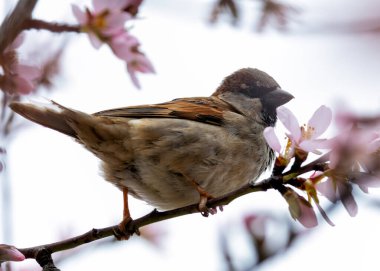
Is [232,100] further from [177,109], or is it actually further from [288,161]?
[288,161]

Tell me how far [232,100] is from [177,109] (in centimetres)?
65

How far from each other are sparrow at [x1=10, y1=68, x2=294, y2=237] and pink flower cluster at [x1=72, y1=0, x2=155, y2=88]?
837 mm

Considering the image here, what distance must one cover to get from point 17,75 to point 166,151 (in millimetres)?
1358

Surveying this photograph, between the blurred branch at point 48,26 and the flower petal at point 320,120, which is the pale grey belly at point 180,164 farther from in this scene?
the flower petal at point 320,120

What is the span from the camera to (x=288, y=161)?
191cm

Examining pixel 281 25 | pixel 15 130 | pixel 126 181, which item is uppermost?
pixel 281 25

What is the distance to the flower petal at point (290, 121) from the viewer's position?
1904mm

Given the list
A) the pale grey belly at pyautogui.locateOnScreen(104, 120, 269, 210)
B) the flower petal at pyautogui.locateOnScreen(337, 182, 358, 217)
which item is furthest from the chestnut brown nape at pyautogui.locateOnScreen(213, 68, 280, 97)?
the flower petal at pyautogui.locateOnScreen(337, 182, 358, 217)

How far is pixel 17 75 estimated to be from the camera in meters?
2.10

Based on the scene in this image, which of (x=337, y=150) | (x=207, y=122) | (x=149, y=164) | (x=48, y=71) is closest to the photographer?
(x=337, y=150)

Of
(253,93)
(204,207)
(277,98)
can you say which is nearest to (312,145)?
(204,207)

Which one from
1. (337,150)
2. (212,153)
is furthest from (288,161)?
(212,153)

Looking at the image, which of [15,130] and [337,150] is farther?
[15,130]

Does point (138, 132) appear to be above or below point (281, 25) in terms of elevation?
below
